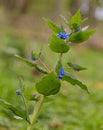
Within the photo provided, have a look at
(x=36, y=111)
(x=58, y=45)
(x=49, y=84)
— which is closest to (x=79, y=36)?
(x=58, y=45)

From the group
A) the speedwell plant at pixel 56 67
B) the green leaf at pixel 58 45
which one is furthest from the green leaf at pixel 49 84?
the green leaf at pixel 58 45

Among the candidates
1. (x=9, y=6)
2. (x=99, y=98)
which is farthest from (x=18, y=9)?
(x=99, y=98)

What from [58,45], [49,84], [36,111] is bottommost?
[36,111]

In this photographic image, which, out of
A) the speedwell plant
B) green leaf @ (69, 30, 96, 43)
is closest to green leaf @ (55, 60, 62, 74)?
the speedwell plant

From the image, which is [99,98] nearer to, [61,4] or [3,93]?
[3,93]

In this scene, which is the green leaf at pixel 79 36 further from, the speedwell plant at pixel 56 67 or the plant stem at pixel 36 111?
the plant stem at pixel 36 111

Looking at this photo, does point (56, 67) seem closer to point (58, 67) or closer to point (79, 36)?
point (58, 67)

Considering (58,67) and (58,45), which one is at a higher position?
(58,45)

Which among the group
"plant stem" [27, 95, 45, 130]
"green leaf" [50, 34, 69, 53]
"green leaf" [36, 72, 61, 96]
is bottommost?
"plant stem" [27, 95, 45, 130]

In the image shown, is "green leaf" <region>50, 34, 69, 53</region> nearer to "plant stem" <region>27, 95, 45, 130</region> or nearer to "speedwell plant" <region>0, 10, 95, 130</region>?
"speedwell plant" <region>0, 10, 95, 130</region>
